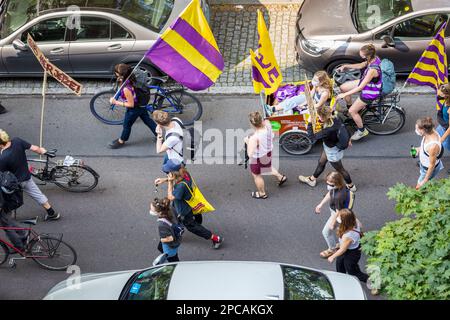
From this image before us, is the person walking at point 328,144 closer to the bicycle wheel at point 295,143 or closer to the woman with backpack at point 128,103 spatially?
the bicycle wheel at point 295,143

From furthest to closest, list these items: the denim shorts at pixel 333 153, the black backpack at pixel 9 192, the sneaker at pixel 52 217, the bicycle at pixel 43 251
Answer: the sneaker at pixel 52 217 < the denim shorts at pixel 333 153 < the bicycle at pixel 43 251 < the black backpack at pixel 9 192

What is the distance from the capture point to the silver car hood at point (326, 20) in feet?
41.6

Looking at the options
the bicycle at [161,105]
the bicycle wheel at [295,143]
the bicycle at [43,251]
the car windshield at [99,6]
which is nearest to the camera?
the bicycle at [43,251]

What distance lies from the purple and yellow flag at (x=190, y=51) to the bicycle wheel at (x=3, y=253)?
11.5 ft

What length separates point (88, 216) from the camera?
10.5 m

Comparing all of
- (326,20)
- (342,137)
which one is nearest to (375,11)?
(326,20)

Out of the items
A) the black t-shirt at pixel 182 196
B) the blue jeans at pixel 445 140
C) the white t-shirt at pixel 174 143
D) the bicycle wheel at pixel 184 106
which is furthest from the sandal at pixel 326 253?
the bicycle wheel at pixel 184 106

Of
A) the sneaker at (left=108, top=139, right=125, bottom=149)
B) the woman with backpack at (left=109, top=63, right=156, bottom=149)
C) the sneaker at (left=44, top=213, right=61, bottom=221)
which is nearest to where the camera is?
the sneaker at (left=44, top=213, right=61, bottom=221)

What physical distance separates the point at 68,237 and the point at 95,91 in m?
4.02

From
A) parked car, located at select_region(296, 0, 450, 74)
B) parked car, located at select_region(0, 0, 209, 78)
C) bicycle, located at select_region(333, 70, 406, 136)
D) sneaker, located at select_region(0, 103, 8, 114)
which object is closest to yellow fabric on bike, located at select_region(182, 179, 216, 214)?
bicycle, located at select_region(333, 70, 406, 136)

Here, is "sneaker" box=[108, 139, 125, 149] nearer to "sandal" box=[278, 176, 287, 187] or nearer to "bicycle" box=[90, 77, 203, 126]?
"bicycle" box=[90, 77, 203, 126]

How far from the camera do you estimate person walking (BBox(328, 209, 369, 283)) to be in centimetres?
812

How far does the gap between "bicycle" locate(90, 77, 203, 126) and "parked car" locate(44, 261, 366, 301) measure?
4.77 m
